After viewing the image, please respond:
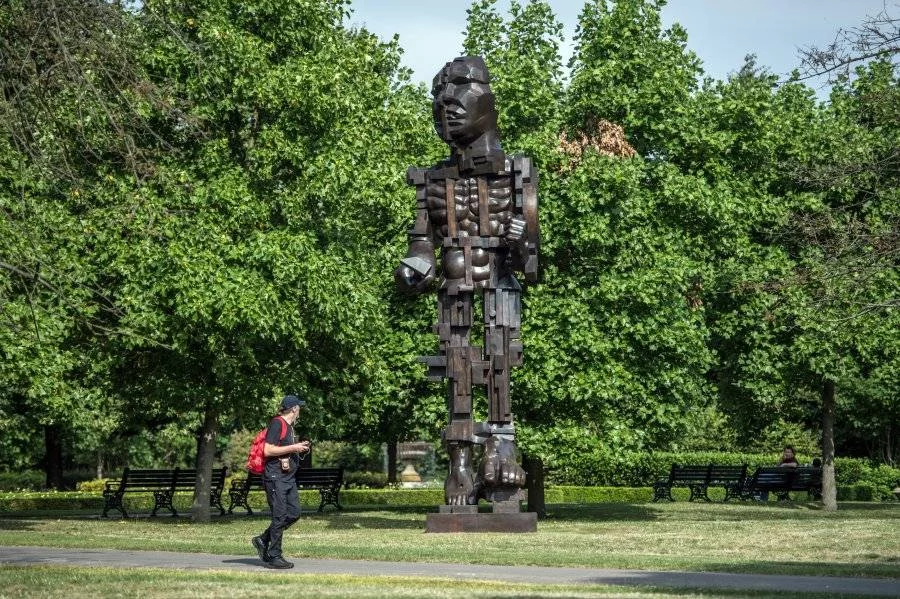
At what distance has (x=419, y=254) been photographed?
19.9 m

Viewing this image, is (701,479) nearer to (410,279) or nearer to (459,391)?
(459,391)

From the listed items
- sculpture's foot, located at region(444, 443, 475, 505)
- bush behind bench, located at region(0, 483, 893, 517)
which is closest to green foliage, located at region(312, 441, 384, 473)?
bush behind bench, located at region(0, 483, 893, 517)

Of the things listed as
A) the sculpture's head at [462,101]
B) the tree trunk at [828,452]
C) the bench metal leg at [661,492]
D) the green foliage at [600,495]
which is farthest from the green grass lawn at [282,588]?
the green foliage at [600,495]

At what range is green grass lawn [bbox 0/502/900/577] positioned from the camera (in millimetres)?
14727

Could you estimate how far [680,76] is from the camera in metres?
28.5

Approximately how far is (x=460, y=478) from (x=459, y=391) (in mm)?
1259

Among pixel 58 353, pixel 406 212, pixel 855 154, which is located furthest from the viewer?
pixel 406 212

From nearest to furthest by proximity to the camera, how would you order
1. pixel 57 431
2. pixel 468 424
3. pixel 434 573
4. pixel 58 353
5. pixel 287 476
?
1. pixel 434 573
2. pixel 287 476
3. pixel 468 424
4. pixel 58 353
5. pixel 57 431

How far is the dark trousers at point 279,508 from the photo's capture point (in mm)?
13820

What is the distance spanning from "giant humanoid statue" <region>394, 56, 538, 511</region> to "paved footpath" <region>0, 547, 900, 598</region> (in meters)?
5.15

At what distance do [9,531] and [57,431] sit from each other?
2113 cm

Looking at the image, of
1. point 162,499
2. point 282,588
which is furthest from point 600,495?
point 282,588

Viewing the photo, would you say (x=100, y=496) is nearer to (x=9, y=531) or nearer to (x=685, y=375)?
(x=9, y=531)

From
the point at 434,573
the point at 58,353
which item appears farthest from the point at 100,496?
the point at 434,573
